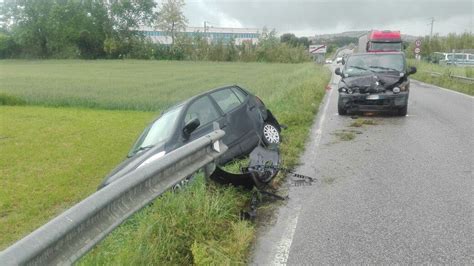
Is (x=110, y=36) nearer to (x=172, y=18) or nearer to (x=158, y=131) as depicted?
(x=172, y=18)

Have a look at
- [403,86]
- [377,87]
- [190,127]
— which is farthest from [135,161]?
[403,86]

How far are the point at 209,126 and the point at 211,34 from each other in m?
89.8

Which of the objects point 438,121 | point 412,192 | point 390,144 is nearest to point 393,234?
point 412,192

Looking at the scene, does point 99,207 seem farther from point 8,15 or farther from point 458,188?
point 8,15

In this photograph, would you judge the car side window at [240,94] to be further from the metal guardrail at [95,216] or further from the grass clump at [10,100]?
the grass clump at [10,100]

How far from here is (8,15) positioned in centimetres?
8400

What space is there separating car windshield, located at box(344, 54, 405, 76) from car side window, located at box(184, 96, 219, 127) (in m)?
6.45

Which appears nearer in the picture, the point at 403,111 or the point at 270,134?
the point at 270,134

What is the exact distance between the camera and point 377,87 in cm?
1089

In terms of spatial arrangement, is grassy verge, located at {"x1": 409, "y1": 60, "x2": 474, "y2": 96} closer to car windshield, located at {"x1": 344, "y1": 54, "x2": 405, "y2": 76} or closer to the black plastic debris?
car windshield, located at {"x1": 344, "y1": 54, "x2": 405, "y2": 76}

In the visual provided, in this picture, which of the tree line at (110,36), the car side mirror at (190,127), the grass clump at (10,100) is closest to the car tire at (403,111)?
the car side mirror at (190,127)

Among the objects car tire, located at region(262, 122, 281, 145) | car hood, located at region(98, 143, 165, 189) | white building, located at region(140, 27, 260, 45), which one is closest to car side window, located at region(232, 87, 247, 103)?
car tire, located at region(262, 122, 281, 145)

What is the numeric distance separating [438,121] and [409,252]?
25.2 feet

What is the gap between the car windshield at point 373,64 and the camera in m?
11.6
